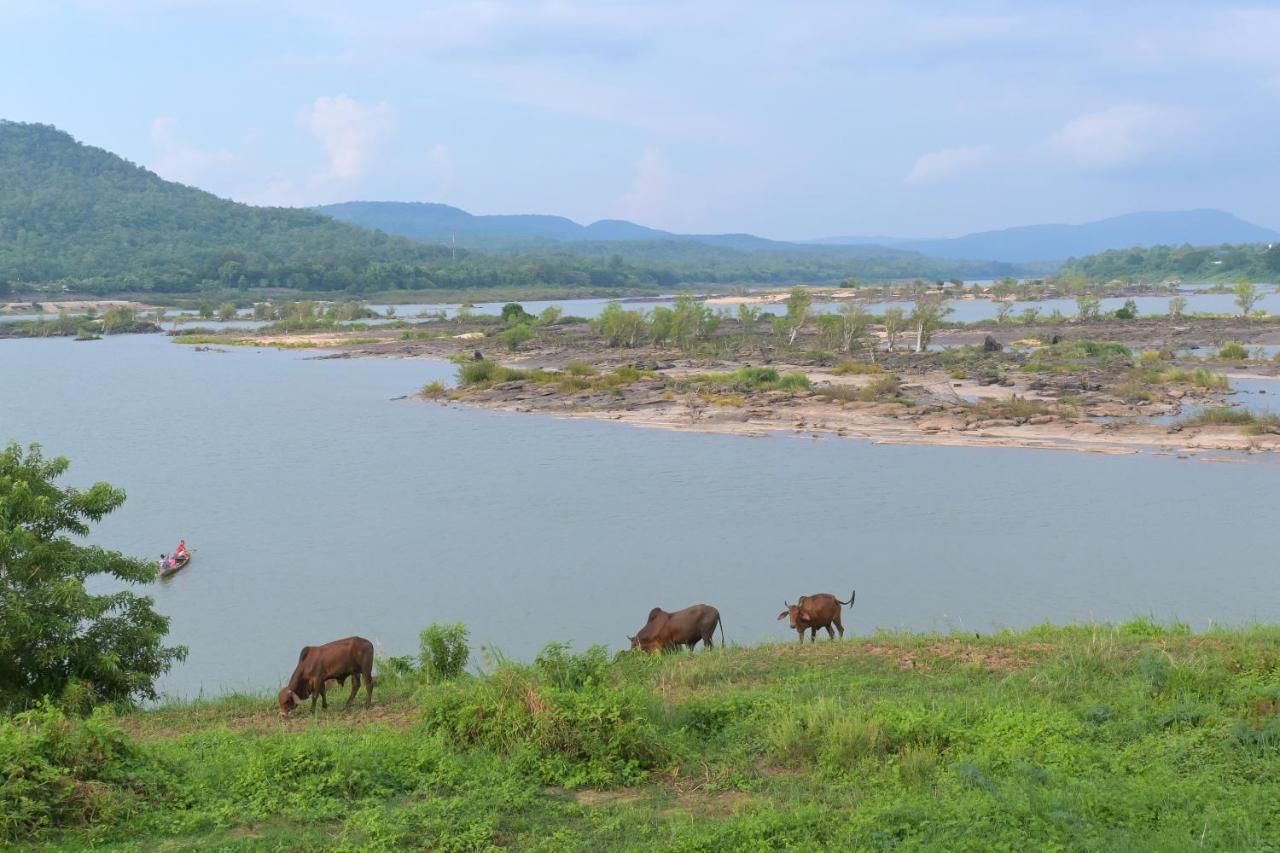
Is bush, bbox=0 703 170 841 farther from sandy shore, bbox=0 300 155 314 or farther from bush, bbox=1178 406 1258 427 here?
sandy shore, bbox=0 300 155 314

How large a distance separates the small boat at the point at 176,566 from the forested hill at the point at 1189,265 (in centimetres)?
14900

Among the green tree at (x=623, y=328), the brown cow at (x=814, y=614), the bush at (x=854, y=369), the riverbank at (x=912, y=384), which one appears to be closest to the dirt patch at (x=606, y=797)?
the brown cow at (x=814, y=614)

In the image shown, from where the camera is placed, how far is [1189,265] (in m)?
166

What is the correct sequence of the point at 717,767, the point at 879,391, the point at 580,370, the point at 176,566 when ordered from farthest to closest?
the point at 580,370
the point at 879,391
the point at 176,566
the point at 717,767

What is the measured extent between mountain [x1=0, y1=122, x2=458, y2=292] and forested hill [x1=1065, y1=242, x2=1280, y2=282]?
105m

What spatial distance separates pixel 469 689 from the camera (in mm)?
8758

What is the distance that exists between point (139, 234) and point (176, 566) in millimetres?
146880

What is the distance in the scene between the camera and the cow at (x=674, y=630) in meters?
12.4

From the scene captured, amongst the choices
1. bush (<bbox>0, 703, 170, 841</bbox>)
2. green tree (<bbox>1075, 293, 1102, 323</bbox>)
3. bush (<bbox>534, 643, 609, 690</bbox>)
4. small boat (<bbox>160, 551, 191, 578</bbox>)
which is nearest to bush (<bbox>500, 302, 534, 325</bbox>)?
green tree (<bbox>1075, 293, 1102, 323</bbox>)

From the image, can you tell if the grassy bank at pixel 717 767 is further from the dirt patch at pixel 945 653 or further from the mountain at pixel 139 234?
the mountain at pixel 139 234

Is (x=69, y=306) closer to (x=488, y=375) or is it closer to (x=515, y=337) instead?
(x=515, y=337)

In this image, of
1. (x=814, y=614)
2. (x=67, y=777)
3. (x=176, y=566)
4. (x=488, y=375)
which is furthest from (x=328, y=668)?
(x=488, y=375)

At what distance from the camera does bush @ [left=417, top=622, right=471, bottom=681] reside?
482 inches

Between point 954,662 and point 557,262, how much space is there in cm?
16083
